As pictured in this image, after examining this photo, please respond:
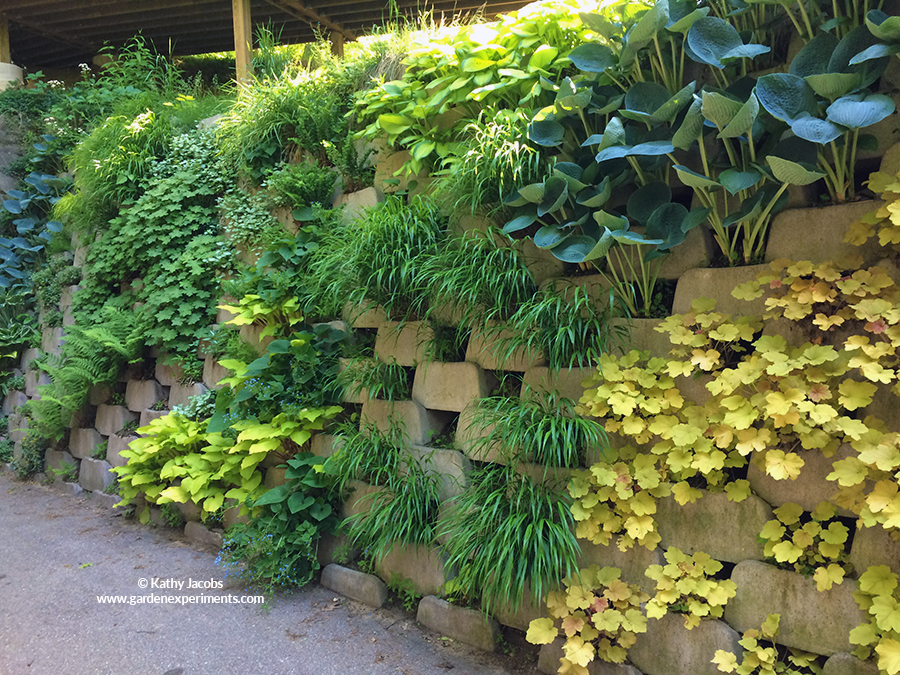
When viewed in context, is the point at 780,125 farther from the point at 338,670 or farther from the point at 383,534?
the point at 338,670

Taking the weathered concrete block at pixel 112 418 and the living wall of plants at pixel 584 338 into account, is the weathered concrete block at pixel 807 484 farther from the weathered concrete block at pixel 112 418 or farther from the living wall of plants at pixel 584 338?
the weathered concrete block at pixel 112 418

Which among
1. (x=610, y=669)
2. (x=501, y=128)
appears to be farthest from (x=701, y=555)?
(x=501, y=128)

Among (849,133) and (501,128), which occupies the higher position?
(501,128)

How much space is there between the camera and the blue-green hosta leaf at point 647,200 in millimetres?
2322

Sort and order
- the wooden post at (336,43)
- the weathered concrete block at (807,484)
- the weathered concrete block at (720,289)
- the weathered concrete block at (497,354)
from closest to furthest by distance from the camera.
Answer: the weathered concrete block at (807,484), the weathered concrete block at (720,289), the weathered concrete block at (497,354), the wooden post at (336,43)

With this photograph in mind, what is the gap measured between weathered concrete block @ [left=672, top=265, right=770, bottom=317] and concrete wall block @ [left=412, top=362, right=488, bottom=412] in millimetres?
955

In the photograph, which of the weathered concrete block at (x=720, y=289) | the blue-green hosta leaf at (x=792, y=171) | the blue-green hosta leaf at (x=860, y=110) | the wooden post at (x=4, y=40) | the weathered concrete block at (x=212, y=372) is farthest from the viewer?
the wooden post at (x=4, y=40)

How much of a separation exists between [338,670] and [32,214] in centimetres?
613

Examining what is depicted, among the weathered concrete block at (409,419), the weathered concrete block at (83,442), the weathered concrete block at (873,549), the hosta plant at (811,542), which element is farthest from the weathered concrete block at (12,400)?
the weathered concrete block at (873,549)

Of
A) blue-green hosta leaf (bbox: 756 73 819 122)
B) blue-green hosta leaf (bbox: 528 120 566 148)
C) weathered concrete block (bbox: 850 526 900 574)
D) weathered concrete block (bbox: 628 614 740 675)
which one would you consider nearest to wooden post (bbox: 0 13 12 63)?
blue-green hosta leaf (bbox: 528 120 566 148)

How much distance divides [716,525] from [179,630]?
2467 millimetres

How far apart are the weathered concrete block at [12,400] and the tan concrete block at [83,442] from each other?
113cm

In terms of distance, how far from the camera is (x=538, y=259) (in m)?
2.73

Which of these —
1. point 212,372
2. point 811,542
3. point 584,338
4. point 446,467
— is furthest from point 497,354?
point 212,372
